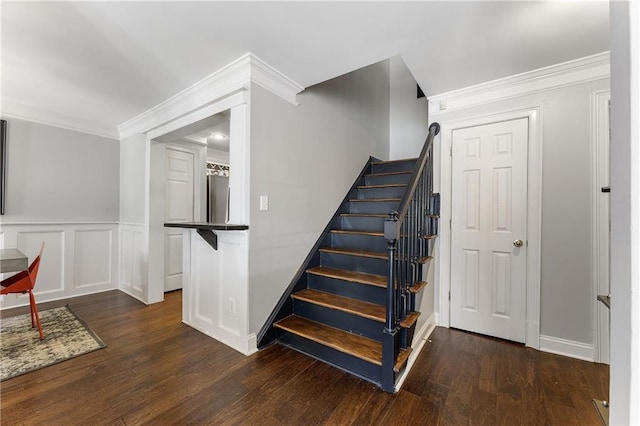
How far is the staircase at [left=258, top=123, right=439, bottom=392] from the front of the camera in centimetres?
181

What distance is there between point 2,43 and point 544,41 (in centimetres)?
391

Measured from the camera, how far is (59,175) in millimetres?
3385

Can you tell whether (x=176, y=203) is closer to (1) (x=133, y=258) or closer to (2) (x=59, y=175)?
(1) (x=133, y=258)

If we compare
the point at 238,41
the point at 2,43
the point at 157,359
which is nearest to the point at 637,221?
the point at 238,41

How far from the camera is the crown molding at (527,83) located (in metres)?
2.07

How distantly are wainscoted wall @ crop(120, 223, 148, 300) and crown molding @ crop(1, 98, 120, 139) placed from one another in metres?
1.32

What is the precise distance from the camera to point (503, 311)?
2.43 m

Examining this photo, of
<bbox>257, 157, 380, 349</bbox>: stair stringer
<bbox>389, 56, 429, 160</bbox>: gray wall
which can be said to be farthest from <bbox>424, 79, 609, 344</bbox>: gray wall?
<bbox>257, 157, 380, 349</bbox>: stair stringer

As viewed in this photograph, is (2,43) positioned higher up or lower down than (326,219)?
→ higher up

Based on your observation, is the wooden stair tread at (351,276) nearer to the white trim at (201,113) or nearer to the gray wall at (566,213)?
the gray wall at (566,213)

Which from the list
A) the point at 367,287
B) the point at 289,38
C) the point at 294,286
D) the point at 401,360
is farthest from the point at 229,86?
the point at 401,360

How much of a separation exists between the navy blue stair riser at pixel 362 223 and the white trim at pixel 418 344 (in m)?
1.04

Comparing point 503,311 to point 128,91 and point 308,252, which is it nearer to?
point 308,252

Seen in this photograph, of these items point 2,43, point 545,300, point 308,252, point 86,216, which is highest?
point 2,43
